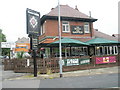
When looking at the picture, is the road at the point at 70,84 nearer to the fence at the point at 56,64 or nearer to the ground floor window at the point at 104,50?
the fence at the point at 56,64

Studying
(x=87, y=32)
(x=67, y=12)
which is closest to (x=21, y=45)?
(x=67, y=12)

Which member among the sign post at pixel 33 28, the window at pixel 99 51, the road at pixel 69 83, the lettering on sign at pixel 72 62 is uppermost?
the sign post at pixel 33 28

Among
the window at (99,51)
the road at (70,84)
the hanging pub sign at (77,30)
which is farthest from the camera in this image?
the window at (99,51)

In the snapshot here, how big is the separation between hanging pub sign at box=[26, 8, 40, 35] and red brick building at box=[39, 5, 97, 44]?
7224mm

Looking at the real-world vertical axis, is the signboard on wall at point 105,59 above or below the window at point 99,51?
below

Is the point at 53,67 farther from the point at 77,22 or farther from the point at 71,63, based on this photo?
the point at 77,22

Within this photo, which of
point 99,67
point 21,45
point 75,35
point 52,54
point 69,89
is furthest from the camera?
point 21,45

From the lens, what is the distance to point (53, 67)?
14.4 meters

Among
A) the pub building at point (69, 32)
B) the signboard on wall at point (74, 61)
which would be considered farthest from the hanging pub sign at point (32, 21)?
the pub building at point (69, 32)

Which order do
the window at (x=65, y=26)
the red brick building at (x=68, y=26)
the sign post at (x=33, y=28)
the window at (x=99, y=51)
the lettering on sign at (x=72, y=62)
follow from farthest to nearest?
the window at (x=99, y=51) < the window at (x=65, y=26) < the red brick building at (x=68, y=26) < the lettering on sign at (x=72, y=62) < the sign post at (x=33, y=28)

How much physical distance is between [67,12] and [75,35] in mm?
3697

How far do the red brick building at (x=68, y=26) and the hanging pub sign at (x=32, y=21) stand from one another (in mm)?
7224

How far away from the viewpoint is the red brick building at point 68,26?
20.9 meters

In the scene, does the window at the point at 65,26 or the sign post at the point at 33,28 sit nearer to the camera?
the sign post at the point at 33,28
